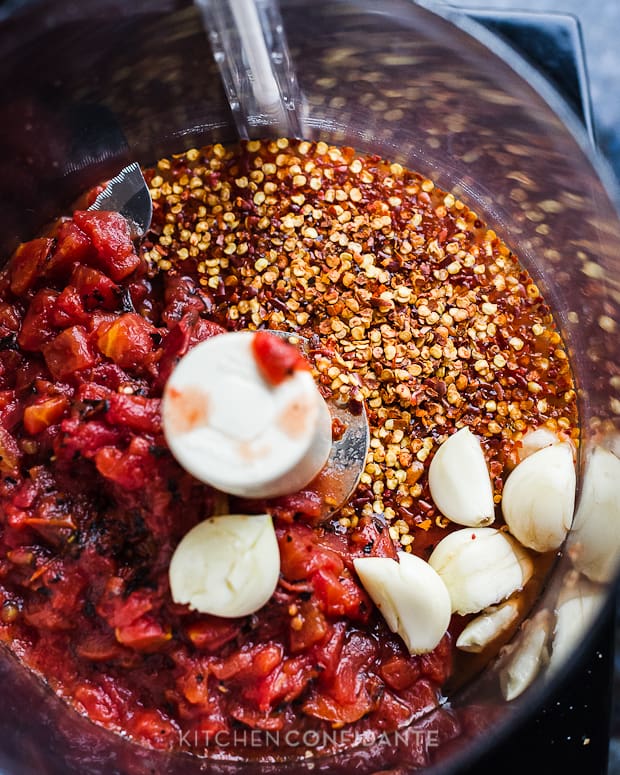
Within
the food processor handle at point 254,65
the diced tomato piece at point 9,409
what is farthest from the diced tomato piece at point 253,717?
the food processor handle at point 254,65

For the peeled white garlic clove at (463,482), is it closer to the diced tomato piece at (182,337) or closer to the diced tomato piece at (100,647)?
the diced tomato piece at (182,337)

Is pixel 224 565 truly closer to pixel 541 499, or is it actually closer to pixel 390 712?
pixel 390 712

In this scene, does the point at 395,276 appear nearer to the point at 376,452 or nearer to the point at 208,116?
the point at 376,452

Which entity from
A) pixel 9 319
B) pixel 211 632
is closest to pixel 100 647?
pixel 211 632

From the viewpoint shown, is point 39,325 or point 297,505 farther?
point 39,325

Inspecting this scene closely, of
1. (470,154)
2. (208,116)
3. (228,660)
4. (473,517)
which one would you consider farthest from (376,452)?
(208,116)

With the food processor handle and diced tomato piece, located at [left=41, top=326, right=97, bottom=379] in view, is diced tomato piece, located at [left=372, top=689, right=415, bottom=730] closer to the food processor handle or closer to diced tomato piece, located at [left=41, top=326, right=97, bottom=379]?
diced tomato piece, located at [left=41, top=326, right=97, bottom=379]
